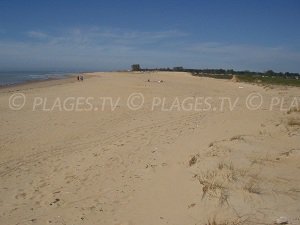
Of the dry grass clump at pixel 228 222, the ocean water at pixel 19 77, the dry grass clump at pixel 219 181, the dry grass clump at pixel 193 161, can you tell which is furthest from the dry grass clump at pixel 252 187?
the ocean water at pixel 19 77

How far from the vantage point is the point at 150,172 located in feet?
20.9

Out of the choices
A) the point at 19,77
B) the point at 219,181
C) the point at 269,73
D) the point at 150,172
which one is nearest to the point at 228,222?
the point at 219,181

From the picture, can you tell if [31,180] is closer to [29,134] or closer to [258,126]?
[29,134]

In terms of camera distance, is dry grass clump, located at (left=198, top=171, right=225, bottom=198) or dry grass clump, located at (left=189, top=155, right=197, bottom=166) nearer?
dry grass clump, located at (left=198, top=171, right=225, bottom=198)

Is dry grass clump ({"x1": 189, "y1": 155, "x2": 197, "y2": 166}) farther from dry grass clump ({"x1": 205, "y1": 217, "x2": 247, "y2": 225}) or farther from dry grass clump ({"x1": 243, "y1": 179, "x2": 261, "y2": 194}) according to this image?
dry grass clump ({"x1": 205, "y1": 217, "x2": 247, "y2": 225})

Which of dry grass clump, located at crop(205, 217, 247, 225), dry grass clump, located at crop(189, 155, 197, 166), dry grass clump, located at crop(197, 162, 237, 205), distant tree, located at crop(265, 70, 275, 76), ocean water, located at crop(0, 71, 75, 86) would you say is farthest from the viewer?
distant tree, located at crop(265, 70, 275, 76)

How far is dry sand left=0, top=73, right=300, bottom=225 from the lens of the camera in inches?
181

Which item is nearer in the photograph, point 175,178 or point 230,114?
point 175,178

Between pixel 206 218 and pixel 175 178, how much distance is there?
5.58 ft

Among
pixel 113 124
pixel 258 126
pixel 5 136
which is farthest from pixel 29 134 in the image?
pixel 258 126

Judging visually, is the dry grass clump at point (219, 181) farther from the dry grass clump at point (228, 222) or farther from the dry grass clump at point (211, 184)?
the dry grass clump at point (228, 222)

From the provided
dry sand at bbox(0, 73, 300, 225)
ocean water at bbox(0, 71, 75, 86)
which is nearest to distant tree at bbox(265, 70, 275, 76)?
ocean water at bbox(0, 71, 75, 86)

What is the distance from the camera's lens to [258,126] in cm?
1012

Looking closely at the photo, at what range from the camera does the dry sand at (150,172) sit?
4594mm
